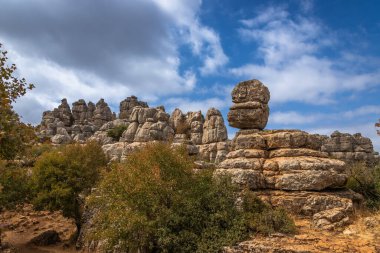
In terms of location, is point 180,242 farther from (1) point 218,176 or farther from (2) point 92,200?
(2) point 92,200

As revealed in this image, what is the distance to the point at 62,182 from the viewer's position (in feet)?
97.2

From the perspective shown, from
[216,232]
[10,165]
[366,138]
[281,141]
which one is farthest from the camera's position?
[366,138]

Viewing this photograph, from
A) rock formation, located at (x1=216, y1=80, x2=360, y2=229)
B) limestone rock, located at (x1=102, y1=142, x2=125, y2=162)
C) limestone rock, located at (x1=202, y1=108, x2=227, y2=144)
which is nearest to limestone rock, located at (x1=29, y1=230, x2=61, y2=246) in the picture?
rock formation, located at (x1=216, y1=80, x2=360, y2=229)

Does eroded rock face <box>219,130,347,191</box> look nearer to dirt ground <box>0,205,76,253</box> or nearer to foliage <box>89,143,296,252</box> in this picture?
foliage <box>89,143,296,252</box>

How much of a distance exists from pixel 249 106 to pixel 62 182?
18286 millimetres

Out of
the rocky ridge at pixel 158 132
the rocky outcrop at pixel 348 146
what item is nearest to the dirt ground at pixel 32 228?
the rocky ridge at pixel 158 132

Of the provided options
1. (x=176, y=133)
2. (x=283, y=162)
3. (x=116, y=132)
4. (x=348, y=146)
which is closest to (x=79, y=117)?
(x=116, y=132)

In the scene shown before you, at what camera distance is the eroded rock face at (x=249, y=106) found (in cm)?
2347

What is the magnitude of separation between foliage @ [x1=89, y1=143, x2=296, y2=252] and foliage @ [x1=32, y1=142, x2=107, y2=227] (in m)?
11.4

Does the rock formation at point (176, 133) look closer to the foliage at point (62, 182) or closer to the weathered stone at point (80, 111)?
the foliage at point (62, 182)

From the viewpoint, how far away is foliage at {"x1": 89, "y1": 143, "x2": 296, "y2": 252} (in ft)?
52.7

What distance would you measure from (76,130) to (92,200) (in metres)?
65.6

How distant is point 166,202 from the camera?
17.4m

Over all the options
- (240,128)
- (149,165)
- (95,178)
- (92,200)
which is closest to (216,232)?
(149,165)
